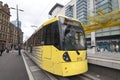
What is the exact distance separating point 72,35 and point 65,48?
2.67 feet

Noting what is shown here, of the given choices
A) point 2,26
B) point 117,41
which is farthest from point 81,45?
point 2,26

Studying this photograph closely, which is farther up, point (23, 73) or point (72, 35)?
point (72, 35)

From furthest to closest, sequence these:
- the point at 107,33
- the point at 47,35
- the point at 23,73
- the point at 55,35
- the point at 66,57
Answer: the point at 107,33 → the point at 23,73 → the point at 47,35 → the point at 55,35 → the point at 66,57

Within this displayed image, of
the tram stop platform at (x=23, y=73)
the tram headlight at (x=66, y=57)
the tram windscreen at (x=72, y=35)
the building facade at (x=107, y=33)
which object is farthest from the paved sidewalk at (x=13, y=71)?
the building facade at (x=107, y=33)

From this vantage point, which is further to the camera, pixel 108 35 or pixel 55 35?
pixel 108 35

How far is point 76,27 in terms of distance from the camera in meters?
6.80

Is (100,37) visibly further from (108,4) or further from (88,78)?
(88,78)

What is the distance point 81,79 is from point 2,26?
5394cm

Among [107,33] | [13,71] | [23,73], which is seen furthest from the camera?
[107,33]

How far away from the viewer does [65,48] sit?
6.01m

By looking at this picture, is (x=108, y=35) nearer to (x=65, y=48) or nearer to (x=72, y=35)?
(x=72, y=35)

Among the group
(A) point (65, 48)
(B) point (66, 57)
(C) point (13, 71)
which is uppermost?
(A) point (65, 48)

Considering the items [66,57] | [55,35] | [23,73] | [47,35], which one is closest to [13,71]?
[23,73]

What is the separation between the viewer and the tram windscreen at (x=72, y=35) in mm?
6147
